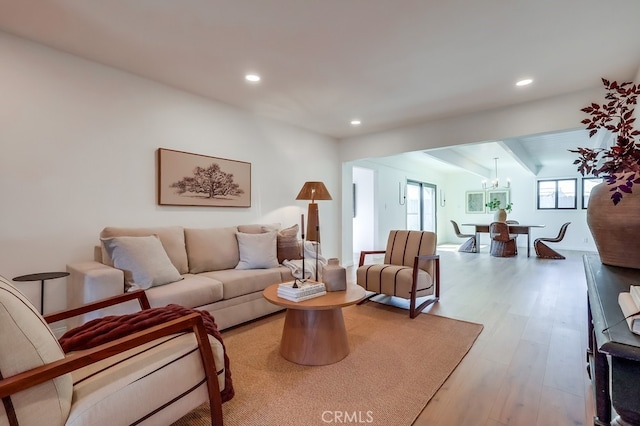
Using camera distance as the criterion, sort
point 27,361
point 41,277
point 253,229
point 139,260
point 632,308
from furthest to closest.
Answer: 1. point 253,229
2. point 139,260
3. point 41,277
4. point 27,361
5. point 632,308

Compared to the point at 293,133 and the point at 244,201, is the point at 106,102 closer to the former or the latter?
the point at 244,201

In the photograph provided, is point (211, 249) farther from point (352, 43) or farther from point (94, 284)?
point (352, 43)

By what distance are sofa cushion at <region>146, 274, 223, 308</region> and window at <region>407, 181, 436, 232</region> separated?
22.3 feet

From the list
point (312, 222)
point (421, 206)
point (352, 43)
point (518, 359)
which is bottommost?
point (518, 359)

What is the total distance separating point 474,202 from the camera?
10.0m

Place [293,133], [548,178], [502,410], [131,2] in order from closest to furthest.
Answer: [502,410]
[131,2]
[293,133]
[548,178]

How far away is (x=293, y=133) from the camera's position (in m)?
4.71

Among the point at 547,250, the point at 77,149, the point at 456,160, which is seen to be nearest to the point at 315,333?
the point at 77,149

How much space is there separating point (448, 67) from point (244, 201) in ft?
9.00

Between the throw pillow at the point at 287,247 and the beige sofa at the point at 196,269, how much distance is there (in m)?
0.01

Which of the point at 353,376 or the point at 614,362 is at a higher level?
the point at 614,362

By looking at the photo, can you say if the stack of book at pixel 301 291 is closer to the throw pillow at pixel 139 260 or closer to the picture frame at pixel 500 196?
the throw pillow at pixel 139 260

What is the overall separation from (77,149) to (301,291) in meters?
2.36

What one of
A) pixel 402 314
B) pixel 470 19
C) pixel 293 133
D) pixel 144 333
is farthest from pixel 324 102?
pixel 144 333
